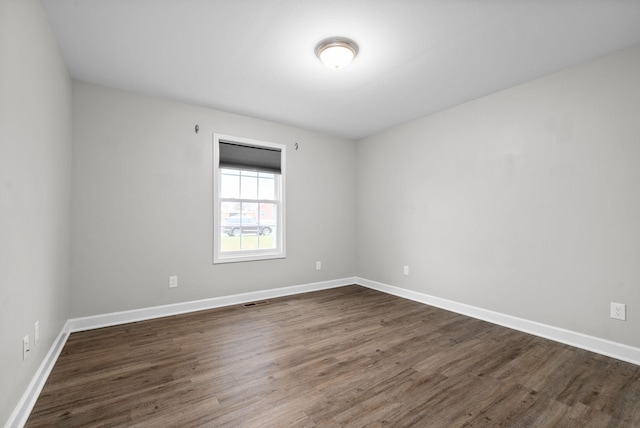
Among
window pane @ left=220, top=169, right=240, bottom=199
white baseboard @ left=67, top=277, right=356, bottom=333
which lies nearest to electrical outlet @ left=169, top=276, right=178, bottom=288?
white baseboard @ left=67, top=277, right=356, bottom=333

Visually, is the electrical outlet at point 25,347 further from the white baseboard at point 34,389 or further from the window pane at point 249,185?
the window pane at point 249,185

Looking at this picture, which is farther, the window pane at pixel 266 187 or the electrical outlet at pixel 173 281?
the window pane at pixel 266 187

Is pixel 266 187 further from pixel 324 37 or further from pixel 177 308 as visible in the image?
pixel 324 37

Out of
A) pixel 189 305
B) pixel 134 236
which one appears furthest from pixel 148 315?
pixel 134 236

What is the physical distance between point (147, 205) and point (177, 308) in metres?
1.28

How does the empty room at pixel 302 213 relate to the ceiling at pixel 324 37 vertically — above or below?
below

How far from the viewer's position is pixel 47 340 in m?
2.23

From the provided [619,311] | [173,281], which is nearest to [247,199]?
[173,281]

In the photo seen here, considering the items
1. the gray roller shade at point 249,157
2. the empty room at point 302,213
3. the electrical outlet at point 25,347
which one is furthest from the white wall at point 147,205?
the electrical outlet at point 25,347

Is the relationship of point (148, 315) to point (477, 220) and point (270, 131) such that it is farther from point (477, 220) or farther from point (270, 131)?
point (477, 220)

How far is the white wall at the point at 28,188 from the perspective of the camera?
1.47m

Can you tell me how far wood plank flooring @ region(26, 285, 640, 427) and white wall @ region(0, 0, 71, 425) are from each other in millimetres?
398

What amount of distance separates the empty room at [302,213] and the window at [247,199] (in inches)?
1.3

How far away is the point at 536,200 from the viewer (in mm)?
2912
